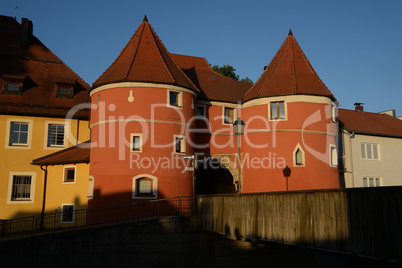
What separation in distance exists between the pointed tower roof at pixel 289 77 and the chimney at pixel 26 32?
15.8m

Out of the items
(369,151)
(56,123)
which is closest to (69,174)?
(56,123)

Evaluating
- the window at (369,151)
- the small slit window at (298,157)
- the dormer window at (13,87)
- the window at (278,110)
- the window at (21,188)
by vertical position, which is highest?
the dormer window at (13,87)

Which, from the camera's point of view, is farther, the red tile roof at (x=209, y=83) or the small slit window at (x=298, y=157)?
the red tile roof at (x=209, y=83)

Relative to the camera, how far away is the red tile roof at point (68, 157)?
81.9 feet

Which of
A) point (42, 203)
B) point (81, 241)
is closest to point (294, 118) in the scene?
point (81, 241)

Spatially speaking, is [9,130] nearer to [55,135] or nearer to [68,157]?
[55,135]

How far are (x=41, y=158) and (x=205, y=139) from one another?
391 inches

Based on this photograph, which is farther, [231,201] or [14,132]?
[14,132]

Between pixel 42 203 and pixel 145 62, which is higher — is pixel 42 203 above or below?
below

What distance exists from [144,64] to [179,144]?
492 centimetres

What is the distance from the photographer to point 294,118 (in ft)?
82.7

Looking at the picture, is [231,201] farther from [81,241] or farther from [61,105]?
[61,105]

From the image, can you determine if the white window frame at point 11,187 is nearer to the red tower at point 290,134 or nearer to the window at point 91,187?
the window at point 91,187

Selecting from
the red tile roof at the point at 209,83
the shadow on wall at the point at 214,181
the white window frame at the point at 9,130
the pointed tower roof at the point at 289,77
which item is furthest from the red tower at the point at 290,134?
the white window frame at the point at 9,130
